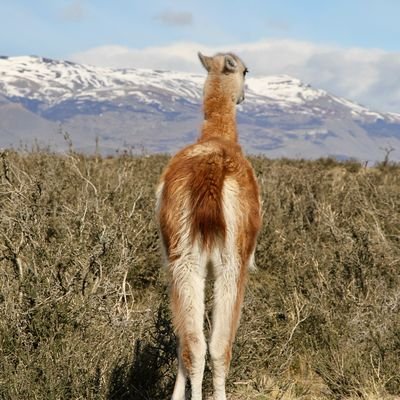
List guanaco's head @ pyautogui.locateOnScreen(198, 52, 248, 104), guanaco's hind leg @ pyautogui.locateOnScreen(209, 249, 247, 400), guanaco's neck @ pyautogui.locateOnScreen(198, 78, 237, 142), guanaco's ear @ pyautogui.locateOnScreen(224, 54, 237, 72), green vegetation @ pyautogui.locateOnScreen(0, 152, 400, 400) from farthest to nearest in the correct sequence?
guanaco's ear @ pyautogui.locateOnScreen(224, 54, 237, 72)
guanaco's head @ pyautogui.locateOnScreen(198, 52, 248, 104)
guanaco's neck @ pyautogui.locateOnScreen(198, 78, 237, 142)
green vegetation @ pyautogui.locateOnScreen(0, 152, 400, 400)
guanaco's hind leg @ pyautogui.locateOnScreen(209, 249, 247, 400)

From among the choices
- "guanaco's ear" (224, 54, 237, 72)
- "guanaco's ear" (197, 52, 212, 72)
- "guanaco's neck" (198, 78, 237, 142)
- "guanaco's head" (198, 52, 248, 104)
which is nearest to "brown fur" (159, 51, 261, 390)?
"guanaco's neck" (198, 78, 237, 142)

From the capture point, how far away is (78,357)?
4.17m

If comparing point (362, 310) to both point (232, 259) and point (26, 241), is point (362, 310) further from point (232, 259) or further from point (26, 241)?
point (26, 241)

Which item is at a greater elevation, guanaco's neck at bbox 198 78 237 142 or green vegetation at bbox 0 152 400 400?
guanaco's neck at bbox 198 78 237 142

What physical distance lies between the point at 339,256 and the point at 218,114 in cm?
205

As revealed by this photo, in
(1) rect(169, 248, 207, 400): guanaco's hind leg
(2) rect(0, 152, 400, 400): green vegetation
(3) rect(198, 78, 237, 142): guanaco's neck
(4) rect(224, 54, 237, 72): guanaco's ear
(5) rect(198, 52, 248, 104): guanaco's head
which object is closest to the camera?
(1) rect(169, 248, 207, 400): guanaco's hind leg

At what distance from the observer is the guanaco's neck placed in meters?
5.34

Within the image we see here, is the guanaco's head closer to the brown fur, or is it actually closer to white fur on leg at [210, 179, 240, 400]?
the brown fur

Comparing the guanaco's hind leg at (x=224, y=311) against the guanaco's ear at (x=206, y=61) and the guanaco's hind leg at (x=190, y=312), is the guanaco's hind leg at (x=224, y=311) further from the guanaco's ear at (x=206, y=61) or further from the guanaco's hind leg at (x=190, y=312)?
the guanaco's ear at (x=206, y=61)

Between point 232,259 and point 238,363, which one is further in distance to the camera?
point 238,363

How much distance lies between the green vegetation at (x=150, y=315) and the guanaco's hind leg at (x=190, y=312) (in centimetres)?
69

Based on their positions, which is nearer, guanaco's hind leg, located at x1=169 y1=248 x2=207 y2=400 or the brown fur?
guanaco's hind leg, located at x1=169 y1=248 x2=207 y2=400

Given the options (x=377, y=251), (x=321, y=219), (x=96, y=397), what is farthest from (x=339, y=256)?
(x=96, y=397)

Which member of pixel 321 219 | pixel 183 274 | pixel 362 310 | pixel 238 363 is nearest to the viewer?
pixel 183 274
